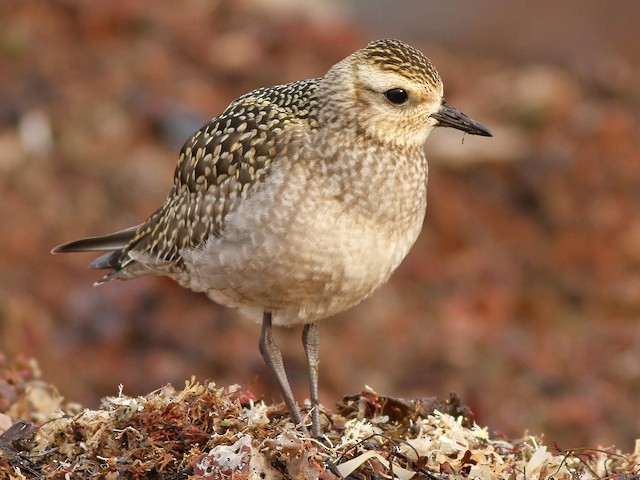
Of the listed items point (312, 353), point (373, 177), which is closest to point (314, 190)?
point (373, 177)

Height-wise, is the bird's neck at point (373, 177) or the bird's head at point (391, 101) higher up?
the bird's head at point (391, 101)

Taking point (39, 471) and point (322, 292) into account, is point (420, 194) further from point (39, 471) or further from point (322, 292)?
point (39, 471)

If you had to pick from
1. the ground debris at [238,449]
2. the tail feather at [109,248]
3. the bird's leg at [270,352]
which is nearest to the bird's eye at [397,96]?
the bird's leg at [270,352]

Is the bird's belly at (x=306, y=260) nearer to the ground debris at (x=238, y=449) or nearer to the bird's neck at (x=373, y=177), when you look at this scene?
the bird's neck at (x=373, y=177)

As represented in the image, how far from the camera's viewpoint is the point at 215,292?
668 centimetres

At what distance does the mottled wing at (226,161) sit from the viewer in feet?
21.0

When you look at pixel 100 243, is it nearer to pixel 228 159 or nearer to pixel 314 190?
pixel 228 159

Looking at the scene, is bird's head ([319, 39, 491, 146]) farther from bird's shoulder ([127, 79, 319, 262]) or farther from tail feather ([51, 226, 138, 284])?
tail feather ([51, 226, 138, 284])

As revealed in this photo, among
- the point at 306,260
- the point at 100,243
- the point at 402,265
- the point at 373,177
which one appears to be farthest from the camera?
the point at 402,265

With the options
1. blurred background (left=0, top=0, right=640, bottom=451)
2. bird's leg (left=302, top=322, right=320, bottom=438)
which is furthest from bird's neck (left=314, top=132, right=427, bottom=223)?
blurred background (left=0, top=0, right=640, bottom=451)

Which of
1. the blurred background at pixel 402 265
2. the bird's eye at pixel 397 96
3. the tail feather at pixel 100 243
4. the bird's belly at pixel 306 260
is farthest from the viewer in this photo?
the blurred background at pixel 402 265

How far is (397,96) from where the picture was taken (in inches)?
250

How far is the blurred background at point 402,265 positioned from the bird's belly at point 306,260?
14.1ft

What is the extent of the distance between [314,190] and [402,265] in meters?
7.99
